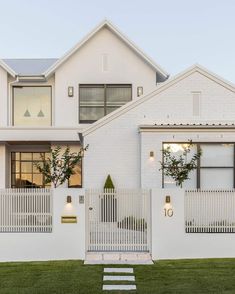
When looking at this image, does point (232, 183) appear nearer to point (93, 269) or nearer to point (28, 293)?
point (93, 269)

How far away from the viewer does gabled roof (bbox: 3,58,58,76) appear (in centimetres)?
2488

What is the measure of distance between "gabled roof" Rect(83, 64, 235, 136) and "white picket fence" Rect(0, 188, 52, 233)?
5.45 metres

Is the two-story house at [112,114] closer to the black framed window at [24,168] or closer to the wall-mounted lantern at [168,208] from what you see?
the black framed window at [24,168]

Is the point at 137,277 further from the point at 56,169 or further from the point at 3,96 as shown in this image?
the point at 3,96

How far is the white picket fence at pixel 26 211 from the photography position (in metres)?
14.1

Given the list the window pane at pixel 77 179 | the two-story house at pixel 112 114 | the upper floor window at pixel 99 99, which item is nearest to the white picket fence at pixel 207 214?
the two-story house at pixel 112 114

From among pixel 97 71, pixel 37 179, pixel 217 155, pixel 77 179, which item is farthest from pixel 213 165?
pixel 37 179

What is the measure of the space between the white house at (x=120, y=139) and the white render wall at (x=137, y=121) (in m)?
0.04

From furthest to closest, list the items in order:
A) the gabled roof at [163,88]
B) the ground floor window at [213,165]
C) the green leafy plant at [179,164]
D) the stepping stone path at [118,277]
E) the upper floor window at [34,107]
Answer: the upper floor window at [34,107]
the gabled roof at [163,88]
the ground floor window at [213,165]
the green leafy plant at [179,164]
the stepping stone path at [118,277]

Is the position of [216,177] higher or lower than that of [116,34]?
lower

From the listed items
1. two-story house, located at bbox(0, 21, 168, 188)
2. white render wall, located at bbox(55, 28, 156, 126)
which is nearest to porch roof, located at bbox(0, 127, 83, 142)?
two-story house, located at bbox(0, 21, 168, 188)

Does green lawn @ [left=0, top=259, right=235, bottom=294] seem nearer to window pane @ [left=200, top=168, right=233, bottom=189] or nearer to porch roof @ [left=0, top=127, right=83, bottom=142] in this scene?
window pane @ [left=200, top=168, right=233, bottom=189]

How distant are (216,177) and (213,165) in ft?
1.66

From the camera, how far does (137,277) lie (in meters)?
11.6
